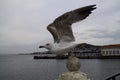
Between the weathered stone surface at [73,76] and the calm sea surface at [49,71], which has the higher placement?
the weathered stone surface at [73,76]

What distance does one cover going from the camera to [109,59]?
299 feet

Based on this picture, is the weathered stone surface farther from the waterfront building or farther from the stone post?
the waterfront building

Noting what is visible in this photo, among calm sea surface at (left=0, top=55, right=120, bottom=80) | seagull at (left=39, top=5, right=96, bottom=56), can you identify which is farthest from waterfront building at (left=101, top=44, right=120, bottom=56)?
seagull at (left=39, top=5, right=96, bottom=56)

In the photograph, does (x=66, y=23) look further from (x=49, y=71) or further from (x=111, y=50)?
(x=111, y=50)

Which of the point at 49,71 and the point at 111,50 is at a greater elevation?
the point at 111,50

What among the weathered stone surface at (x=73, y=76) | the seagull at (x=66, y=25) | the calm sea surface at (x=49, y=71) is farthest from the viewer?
the calm sea surface at (x=49, y=71)

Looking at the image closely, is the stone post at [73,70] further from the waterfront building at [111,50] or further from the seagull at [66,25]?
the waterfront building at [111,50]

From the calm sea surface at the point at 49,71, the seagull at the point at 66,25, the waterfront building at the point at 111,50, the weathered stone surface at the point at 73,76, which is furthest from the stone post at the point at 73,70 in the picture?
the waterfront building at the point at 111,50

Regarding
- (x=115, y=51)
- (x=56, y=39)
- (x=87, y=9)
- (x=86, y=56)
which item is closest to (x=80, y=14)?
(x=87, y=9)

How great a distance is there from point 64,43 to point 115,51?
85542 millimetres

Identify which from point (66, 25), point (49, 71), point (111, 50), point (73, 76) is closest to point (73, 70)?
point (73, 76)

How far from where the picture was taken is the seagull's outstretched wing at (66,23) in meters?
3.93

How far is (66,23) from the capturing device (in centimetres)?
402

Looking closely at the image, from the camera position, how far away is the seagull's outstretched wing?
12.9 feet
